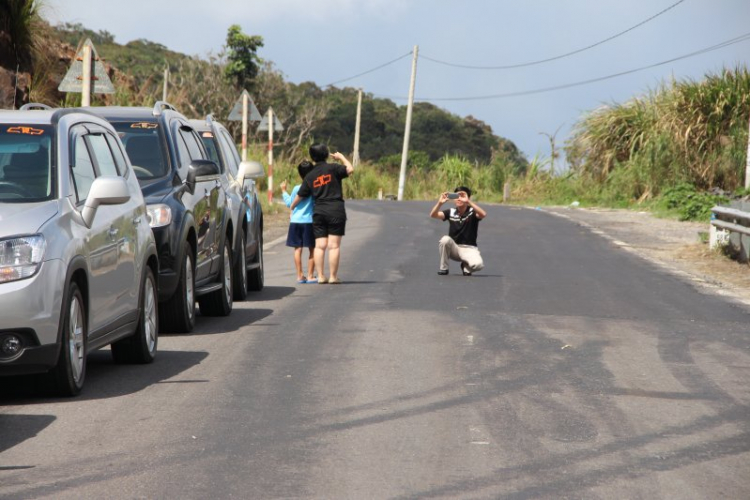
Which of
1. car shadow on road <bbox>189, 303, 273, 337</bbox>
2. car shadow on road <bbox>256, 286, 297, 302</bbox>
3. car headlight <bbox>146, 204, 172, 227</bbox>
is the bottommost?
car shadow on road <bbox>256, 286, 297, 302</bbox>

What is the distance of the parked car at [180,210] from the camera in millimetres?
11000

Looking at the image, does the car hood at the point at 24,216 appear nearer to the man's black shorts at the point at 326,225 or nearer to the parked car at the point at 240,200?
the parked car at the point at 240,200

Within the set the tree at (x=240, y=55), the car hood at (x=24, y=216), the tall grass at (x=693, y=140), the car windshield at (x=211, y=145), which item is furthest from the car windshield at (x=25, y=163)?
the tree at (x=240, y=55)

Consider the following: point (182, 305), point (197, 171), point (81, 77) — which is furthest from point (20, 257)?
point (81, 77)

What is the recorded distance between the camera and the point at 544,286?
1611cm

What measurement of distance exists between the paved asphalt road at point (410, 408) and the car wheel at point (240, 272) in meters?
0.72

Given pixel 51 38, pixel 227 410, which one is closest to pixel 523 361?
pixel 227 410

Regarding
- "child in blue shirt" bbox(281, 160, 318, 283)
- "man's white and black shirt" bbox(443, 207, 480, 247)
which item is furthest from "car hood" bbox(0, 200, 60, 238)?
"man's white and black shirt" bbox(443, 207, 480, 247)

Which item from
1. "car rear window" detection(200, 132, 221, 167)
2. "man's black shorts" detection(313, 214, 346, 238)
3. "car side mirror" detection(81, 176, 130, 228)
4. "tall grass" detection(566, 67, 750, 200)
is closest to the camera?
"car side mirror" detection(81, 176, 130, 228)

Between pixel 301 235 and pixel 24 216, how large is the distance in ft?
30.2

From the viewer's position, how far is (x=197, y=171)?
1146 cm

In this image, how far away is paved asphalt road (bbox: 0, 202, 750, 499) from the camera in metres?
5.97

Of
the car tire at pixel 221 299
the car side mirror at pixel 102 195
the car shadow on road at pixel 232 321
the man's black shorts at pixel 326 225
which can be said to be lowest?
the car shadow on road at pixel 232 321

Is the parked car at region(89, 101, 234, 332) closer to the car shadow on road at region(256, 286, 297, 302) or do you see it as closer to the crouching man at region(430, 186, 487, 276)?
the car shadow on road at region(256, 286, 297, 302)
